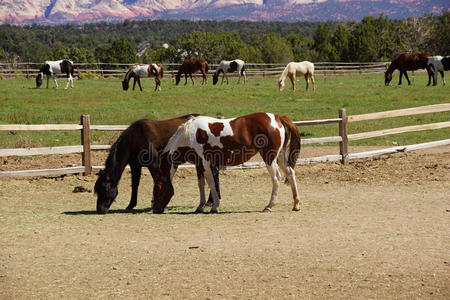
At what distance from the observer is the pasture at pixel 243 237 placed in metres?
5.46

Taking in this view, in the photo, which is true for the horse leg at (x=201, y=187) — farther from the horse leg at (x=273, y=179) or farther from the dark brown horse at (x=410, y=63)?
the dark brown horse at (x=410, y=63)

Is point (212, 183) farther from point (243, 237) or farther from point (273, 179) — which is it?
point (243, 237)

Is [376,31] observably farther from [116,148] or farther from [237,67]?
[116,148]

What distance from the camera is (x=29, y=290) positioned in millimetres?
5410

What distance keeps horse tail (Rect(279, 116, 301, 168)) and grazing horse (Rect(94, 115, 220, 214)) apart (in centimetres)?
116

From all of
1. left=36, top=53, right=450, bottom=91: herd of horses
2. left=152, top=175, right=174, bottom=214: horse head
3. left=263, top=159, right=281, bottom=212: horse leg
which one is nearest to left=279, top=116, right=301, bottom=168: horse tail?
left=263, top=159, right=281, bottom=212: horse leg

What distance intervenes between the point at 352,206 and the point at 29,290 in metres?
5.31

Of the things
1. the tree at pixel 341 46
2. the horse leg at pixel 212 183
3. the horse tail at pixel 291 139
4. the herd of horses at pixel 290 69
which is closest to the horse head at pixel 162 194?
the horse leg at pixel 212 183

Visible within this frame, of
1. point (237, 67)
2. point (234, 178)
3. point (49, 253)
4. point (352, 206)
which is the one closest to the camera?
point (49, 253)

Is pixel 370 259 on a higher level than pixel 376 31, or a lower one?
lower

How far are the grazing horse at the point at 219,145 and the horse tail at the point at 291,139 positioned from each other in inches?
3.6

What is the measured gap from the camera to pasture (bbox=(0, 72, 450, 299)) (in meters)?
5.46

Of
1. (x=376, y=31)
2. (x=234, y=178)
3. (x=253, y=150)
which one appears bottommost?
(x=234, y=178)

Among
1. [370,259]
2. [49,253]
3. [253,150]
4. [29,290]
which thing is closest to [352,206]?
[253,150]
